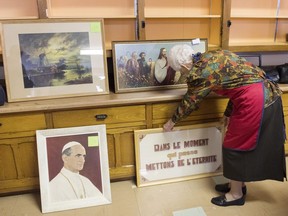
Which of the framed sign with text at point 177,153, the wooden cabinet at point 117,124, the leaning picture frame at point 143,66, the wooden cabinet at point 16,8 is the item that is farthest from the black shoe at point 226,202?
the wooden cabinet at point 16,8

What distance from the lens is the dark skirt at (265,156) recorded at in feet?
5.78

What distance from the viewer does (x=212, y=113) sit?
2.20 m

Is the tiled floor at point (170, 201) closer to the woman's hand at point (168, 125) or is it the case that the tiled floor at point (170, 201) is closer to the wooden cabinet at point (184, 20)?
the woman's hand at point (168, 125)

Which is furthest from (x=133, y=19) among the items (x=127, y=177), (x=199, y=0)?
(x=127, y=177)

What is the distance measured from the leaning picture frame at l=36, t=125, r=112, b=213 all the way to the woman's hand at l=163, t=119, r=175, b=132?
47cm

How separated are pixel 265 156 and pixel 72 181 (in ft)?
4.56

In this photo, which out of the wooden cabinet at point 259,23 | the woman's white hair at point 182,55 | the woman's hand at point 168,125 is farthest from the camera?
the wooden cabinet at point 259,23

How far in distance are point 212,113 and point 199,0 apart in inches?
46.3

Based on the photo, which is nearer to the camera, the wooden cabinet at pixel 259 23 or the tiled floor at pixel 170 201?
the tiled floor at pixel 170 201

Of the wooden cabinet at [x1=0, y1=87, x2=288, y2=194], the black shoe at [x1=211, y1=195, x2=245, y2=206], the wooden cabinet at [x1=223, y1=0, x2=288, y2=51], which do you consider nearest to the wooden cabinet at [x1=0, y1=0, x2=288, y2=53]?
the wooden cabinet at [x1=223, y1=0, x2=288, y2=51]

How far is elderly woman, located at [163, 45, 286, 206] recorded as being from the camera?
1.70m

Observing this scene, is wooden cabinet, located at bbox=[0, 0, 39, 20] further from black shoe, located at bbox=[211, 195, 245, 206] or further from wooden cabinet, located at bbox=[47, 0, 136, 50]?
black shoe, located at bbox=[211, 195, 245, 206]

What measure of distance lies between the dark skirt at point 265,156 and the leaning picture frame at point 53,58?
1101 millimetres

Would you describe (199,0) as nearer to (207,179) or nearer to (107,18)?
(107,18)
